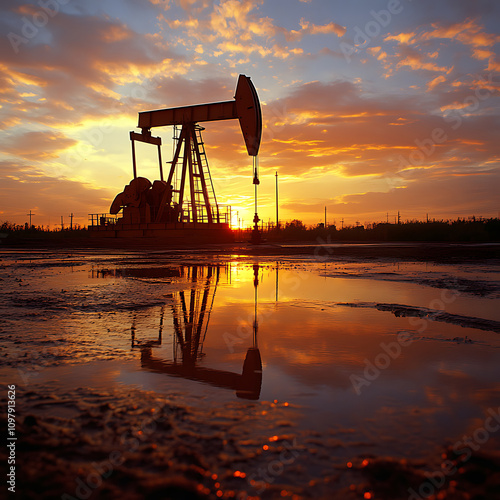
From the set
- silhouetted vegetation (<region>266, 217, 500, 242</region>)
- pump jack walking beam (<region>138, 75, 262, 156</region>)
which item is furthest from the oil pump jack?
silhouetted vegetation (<region>266, 217, 500, 242</region>)

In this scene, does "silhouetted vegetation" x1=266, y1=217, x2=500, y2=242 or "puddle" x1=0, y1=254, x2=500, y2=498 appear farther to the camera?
"silhouetted vegetation" x1=266, y1=217, x2=500, y2=242

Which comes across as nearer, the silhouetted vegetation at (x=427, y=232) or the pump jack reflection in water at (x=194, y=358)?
the pump jack reflection in water at (x=194, y=358)

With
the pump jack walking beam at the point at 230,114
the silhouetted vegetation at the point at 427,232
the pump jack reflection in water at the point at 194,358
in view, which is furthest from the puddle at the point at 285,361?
the silhouetted vegetation at the point at 427,232

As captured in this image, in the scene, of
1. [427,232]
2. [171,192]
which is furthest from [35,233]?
[427,232]

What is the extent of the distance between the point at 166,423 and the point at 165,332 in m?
1.50

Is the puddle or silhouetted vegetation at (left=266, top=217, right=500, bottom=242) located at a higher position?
silhouetted vegetation at (left=266, top=217, right=500, bottom=242)

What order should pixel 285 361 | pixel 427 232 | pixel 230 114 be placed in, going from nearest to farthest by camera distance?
1. pixel 285 361
2. pixel 230 114
3. pixel 427 232

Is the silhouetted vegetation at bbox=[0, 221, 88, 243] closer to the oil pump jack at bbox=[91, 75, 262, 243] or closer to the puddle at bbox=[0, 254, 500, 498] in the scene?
the oil pump jack at bbox=[91, 75, 262, 243]

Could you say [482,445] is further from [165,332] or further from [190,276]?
[190,276]

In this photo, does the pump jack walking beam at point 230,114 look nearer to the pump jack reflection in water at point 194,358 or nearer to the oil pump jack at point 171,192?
the oil pump jack at point 171,192

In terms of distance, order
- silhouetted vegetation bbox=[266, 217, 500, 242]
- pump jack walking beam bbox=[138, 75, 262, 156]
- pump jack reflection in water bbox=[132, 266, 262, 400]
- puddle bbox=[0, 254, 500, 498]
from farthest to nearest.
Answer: silhouetted vegetation bbox=[266, 217, 500, 242] < pump jack walking beam bbox=[138, 75, 262, 156] < pump jack reflection in water bbox=[132, 266, 262, 400] < puddle bbox=[0, 254, 500, 498]

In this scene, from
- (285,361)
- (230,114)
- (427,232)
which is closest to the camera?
(285,361)

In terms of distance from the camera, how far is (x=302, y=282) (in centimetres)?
593

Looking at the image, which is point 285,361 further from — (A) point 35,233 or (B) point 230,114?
(A) point 35,233
